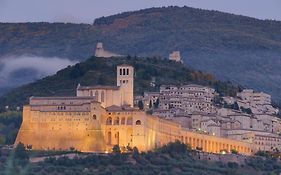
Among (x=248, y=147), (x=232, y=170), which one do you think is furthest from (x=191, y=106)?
(x=232, y=170)

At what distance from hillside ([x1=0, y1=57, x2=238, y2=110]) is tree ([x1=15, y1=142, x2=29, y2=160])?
22.2 m

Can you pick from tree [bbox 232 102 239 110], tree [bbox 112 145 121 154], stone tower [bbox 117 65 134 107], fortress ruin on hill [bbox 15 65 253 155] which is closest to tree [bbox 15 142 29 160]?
fortress ruin on hill [bbox 15 65 253 155]

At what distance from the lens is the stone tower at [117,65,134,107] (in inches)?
3501

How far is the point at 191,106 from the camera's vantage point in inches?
3949

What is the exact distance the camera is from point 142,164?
267 ft

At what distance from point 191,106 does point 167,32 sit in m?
55.1

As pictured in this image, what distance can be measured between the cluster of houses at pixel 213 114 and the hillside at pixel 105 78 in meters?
2.03

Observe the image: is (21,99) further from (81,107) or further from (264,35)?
(264,35)

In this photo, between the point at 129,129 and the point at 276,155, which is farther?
the point at 276,155

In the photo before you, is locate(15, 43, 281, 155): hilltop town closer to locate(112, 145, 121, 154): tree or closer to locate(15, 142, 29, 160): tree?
locate(112, 145, 121, 154): tree

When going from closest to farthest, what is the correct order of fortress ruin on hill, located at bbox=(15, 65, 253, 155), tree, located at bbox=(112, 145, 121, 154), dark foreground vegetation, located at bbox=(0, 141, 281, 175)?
dark foreground vegetation, located at bbox=(0, 141, 281, 175)
tree, located at bbox=(112, 145, 121, 154)
fortress ruin on hill, located at bbox=(15, 65, 253, 155)

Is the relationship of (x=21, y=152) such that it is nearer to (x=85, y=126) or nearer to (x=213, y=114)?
(x=85, y=126)

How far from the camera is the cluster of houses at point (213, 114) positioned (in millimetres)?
95750

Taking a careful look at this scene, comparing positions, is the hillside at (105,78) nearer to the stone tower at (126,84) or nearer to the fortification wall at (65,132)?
the stone tower at (126,84)
